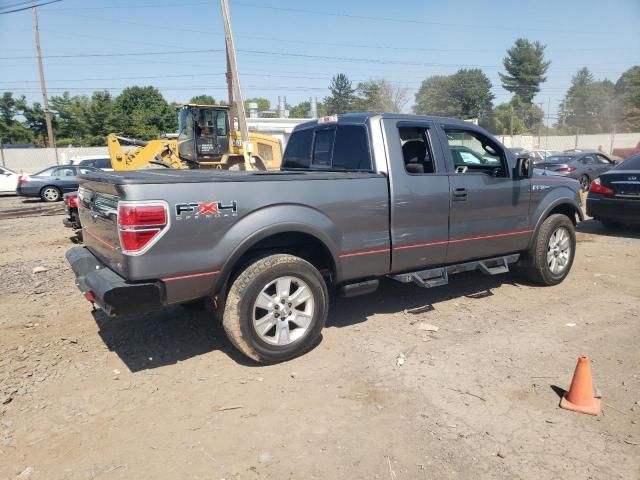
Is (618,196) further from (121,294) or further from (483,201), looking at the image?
(121,294)

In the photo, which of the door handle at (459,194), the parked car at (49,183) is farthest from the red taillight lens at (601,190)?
the parked car at (49,183)

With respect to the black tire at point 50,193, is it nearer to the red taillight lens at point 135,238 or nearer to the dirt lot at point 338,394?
the dirt lot at point 338,394

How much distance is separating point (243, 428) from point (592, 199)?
927 centimetres

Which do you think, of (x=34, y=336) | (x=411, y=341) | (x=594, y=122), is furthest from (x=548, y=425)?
(x=594, y=122)

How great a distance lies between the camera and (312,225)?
3947 mm

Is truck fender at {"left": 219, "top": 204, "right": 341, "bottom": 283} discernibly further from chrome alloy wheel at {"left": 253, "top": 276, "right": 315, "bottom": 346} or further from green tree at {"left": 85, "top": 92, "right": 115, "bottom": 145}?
green tree at {"left": 85, "top": 92, "right": 115, "bottom": 145}

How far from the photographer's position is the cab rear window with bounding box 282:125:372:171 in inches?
186

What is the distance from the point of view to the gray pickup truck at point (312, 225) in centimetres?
338

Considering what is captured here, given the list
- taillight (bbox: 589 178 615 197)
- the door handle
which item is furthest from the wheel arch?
taillight (bbox: 589 178 615 197)

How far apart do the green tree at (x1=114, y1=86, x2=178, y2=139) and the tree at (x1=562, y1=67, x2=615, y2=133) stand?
4515 cm

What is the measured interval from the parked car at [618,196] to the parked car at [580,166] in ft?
25.9

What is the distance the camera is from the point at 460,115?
71.7 meters

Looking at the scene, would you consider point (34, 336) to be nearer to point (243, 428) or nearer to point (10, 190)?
point (243, 428)

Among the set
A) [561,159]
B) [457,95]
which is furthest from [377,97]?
[561,159]
